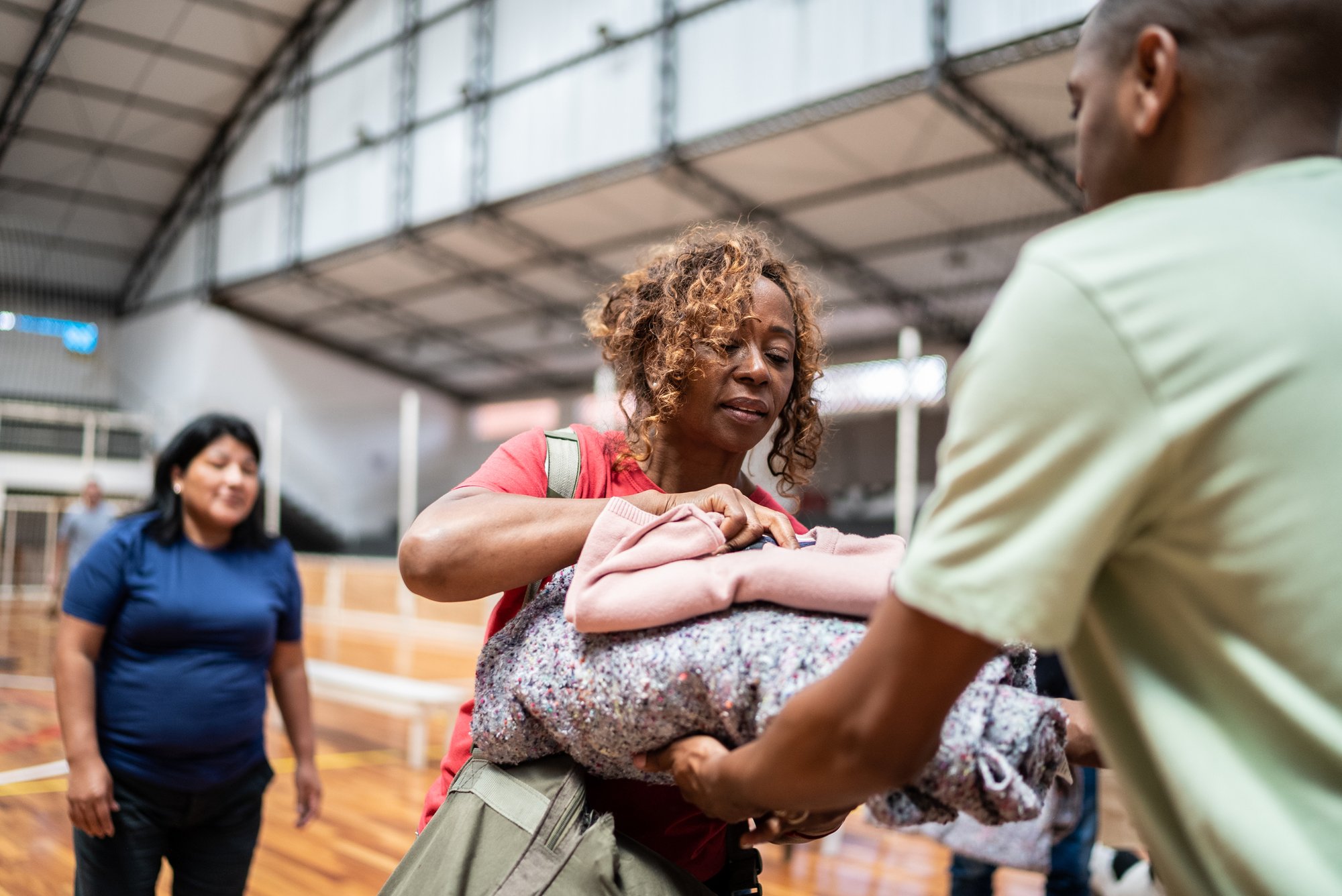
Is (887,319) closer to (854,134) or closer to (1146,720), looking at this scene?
(854,134)

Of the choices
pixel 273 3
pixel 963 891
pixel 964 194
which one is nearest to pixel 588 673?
pixel 963 891

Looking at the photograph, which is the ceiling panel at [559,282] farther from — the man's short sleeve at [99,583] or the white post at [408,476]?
the man's short sleeve at [99,583]

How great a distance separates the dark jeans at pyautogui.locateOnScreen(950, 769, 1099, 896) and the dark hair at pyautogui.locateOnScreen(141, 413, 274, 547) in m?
2.37

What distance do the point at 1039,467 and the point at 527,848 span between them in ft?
2.14

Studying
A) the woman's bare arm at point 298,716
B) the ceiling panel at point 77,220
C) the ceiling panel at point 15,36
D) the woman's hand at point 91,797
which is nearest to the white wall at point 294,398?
the ceiling panel at point 77,220

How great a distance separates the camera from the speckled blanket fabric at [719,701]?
2.44 ft

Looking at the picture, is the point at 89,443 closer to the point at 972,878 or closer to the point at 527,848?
the point at 972,878

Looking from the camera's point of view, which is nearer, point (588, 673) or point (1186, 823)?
point (1186, 823)

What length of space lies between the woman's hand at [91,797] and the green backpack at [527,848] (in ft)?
4.48

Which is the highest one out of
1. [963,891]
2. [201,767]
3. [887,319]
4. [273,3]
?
[273,3]

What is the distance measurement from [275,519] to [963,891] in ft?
39.9

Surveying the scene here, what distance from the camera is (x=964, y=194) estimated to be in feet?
36.6

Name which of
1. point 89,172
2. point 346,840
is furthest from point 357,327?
point 346,840

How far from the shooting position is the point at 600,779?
1.06m
